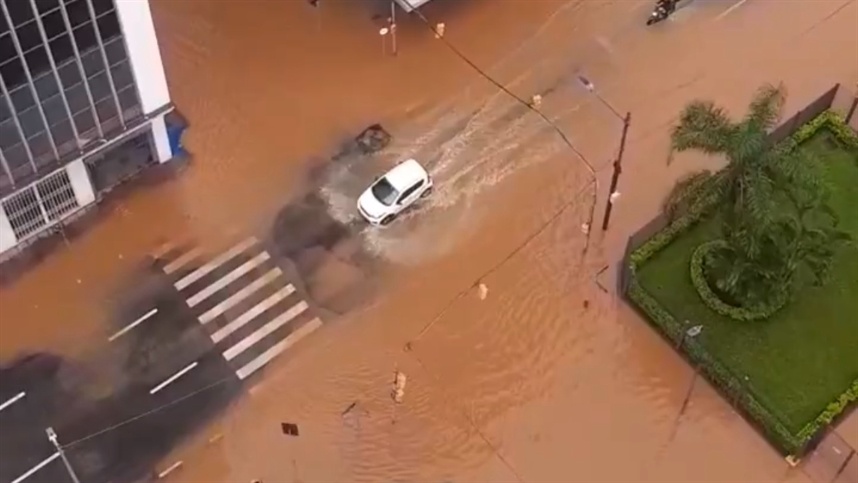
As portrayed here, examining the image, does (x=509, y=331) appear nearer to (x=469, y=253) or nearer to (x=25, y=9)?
(x=469, y=253)

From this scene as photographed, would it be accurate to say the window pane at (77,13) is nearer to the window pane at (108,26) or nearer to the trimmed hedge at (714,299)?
the window pane at (108,26)

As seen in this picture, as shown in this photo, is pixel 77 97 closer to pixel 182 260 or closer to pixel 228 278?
pixel 182 260

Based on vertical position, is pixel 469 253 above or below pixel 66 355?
below

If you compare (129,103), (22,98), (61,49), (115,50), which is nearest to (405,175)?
(129,103)

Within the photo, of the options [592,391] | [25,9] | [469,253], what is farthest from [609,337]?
[25,9]

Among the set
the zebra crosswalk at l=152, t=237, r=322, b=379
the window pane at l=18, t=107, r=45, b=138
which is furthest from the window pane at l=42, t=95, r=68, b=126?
the zebra crosswalk at l=152, t=237, r=322, b=379

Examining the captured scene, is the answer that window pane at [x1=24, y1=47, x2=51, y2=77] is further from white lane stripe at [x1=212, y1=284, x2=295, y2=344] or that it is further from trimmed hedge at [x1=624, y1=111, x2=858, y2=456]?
trimmed hedge at [x1=624, y1=111, x2=858, y2=456]
